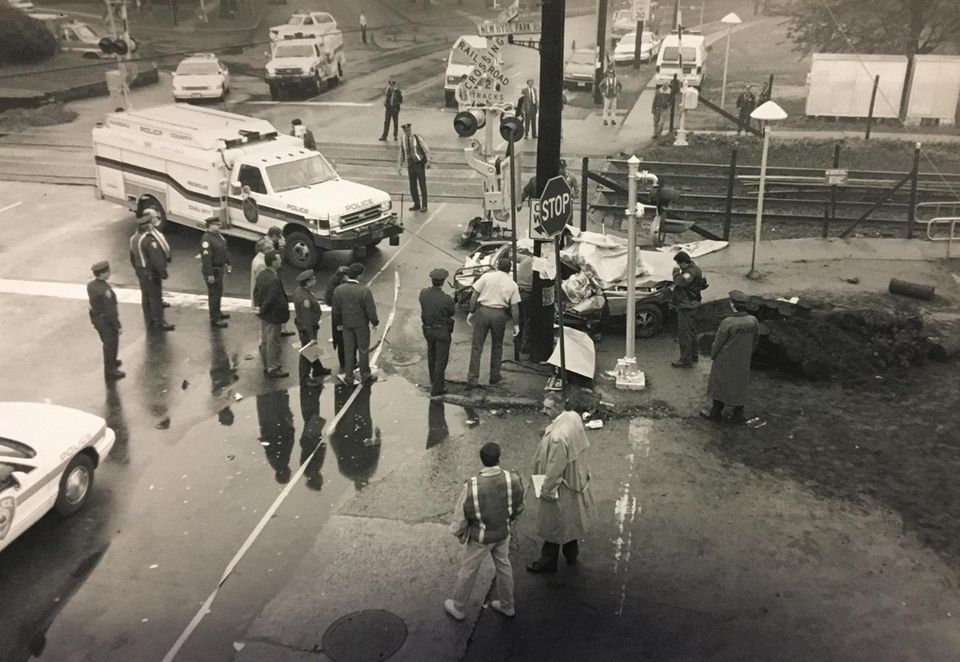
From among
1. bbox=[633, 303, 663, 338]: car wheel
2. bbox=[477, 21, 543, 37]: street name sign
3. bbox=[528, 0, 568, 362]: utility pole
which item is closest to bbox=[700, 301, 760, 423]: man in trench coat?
bbox=[528, 0, 568, 362]: utility pole

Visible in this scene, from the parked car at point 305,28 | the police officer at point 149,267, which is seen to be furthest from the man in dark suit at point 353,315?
the parked car at point 305,28

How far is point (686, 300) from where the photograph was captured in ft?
39.2

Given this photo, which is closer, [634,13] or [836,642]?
[836,642]

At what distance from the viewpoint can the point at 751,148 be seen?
81.3ft

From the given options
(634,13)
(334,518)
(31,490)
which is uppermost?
(634,13)

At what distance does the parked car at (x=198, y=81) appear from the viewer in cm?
3234

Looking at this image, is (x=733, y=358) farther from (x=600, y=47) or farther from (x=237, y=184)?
(x=600, y=47)

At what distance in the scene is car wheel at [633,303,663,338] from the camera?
1331cm

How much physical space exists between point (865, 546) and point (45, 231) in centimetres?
1723

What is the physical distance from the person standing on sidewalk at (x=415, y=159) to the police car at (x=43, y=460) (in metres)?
11.0

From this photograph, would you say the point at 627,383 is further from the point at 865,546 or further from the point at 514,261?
the point at 865,546

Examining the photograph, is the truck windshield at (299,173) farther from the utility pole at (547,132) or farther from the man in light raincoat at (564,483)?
the man in light raincoat at (564,483)

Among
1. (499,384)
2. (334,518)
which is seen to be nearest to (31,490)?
(334,518)

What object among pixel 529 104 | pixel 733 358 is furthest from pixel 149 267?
pixel 529 104
